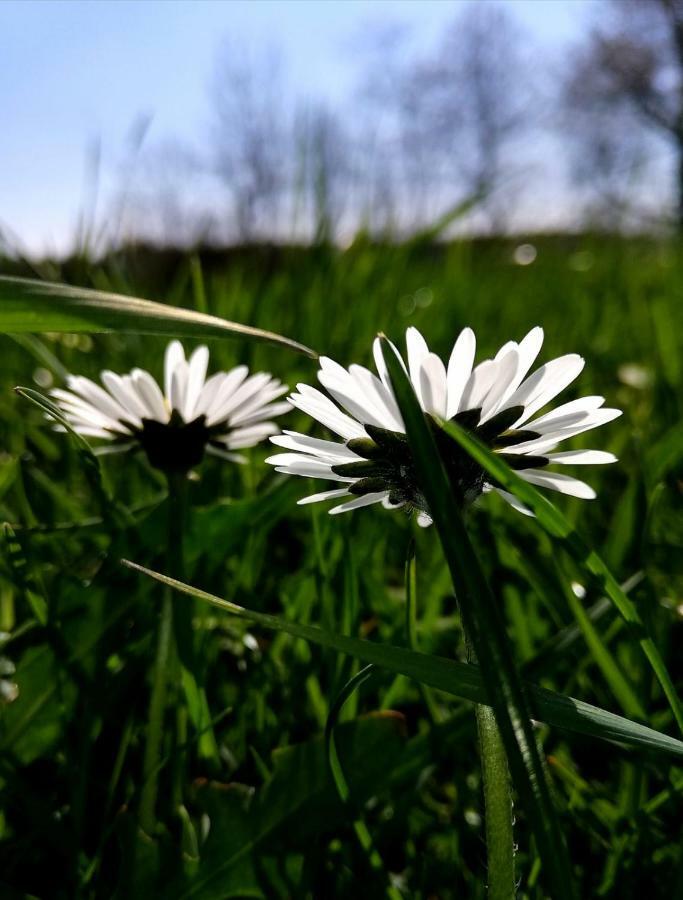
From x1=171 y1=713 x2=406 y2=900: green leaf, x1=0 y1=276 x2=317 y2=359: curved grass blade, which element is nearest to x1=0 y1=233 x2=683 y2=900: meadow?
x1=171 y1=713 x2=406 y2=900: green leaf

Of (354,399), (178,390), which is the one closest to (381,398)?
(354,399)

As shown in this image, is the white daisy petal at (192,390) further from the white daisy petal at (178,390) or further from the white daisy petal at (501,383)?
the white daisy petal at (501,383)

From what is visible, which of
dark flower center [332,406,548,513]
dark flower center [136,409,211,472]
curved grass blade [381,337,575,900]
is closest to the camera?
curved grass blade [381,337,575,900]

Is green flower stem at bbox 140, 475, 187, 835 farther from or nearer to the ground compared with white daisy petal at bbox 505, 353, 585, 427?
nearer to the ground

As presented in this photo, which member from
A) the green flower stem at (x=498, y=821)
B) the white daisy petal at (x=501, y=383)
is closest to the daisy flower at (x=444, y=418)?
the white daisy petal at (x=501, y=383)

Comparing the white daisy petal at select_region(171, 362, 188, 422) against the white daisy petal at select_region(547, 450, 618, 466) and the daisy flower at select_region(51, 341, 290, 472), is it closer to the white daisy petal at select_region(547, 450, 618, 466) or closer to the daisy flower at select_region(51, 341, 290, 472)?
the daisy flower at select_region(51, 341, 290, 472)

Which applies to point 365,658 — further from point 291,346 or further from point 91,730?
point 91,730
